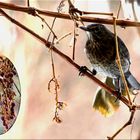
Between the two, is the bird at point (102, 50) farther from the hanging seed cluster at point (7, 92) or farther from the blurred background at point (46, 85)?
the blurred background at point (46, 85)

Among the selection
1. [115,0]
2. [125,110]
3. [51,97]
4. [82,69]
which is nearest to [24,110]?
[51,97]

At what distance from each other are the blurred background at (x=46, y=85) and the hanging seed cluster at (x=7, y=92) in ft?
0.95

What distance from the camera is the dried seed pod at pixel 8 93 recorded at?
0.70m

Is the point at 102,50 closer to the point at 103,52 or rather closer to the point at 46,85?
the point at 103,52

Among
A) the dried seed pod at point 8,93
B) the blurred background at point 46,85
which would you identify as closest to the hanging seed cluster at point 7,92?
the dried seed pod at point 8,93

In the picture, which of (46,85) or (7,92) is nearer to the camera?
(7,92)

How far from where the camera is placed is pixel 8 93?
28.3 inches

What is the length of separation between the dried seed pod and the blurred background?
292mm

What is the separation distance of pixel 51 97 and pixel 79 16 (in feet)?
1.99

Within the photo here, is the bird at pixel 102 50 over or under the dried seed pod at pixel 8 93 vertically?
over

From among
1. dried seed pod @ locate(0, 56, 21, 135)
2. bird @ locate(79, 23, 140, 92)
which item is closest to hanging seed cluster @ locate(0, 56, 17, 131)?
dried seed pod @ locate(0, 56, 21, 135)

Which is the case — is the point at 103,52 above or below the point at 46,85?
above

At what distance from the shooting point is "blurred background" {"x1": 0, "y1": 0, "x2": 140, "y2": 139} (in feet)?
3.32

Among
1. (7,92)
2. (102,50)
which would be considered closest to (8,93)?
(7,92)
